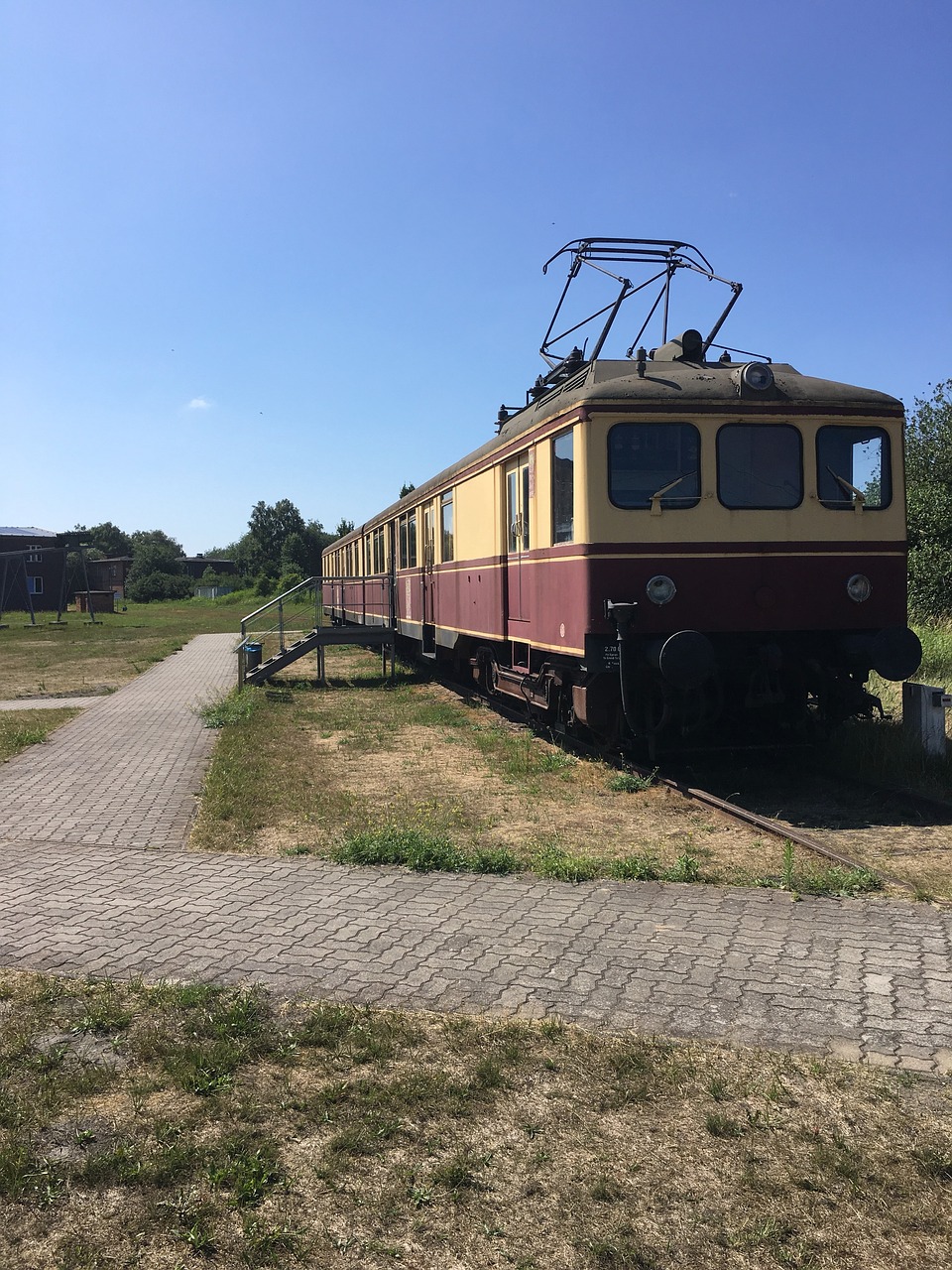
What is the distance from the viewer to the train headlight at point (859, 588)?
8.70 metres

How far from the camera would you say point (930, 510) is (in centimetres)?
2147

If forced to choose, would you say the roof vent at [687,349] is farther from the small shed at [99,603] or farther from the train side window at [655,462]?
the small shed at [99,603]

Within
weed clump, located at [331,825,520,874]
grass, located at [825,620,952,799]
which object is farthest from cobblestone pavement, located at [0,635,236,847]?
grass, located at [825,620,952,799]

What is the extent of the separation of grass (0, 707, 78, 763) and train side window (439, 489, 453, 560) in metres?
5.76

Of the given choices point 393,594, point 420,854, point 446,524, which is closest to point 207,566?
point 393,594

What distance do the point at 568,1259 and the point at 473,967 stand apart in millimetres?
1909

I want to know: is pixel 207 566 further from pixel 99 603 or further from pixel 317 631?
pixel 317 631

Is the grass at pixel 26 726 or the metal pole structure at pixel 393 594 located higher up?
the metal pole structure at pixel 393 594

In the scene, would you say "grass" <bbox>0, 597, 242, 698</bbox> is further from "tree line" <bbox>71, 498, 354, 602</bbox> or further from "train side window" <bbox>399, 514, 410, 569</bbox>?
"tree line" <bbox>71, 498, 354, 602</bbox>

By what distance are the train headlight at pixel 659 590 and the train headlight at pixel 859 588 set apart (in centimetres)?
160

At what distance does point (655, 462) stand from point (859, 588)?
6.81 ft

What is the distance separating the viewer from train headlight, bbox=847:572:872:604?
28.6ft

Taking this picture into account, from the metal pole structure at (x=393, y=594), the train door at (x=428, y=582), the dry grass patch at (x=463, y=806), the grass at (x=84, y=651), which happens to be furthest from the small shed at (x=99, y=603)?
the dry grass patch at (x=463, y=806)

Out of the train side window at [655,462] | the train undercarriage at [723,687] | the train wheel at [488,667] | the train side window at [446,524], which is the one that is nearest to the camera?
the train undercarriage at [723,687]
